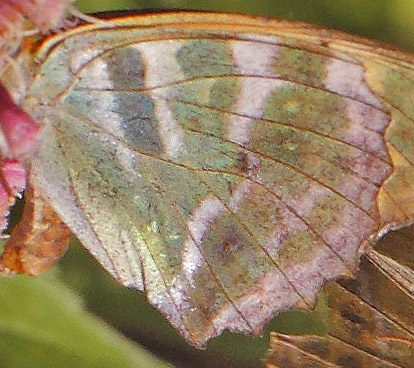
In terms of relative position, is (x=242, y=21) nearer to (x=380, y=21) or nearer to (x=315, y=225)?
(x=315, y=225)

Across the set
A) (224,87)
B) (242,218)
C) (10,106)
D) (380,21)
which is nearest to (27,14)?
(10,106)

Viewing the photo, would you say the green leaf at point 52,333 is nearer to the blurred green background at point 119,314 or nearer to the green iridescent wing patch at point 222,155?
the blurred green background at point 119,314

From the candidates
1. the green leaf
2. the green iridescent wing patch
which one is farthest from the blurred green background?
the green iridescent wing patch

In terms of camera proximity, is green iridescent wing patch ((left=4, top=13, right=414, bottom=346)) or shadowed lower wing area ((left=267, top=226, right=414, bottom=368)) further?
shadowed lower wing area ((left=267, top=226, right=414, bottom=368))

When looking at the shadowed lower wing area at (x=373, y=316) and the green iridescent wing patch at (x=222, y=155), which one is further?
the shadowed lower wing area at (x=373, y=316)

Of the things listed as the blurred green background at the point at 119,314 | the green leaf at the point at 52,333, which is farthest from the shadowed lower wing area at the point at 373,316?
the green leaf at the point at 52,333

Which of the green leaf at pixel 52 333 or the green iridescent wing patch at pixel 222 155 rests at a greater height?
the green iridescent wing patch at pixel 222 155

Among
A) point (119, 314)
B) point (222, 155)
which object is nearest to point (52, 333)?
point (119, 314)

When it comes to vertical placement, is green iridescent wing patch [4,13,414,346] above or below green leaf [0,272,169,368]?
above

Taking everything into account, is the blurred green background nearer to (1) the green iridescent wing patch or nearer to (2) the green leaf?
(2) the green leaf
